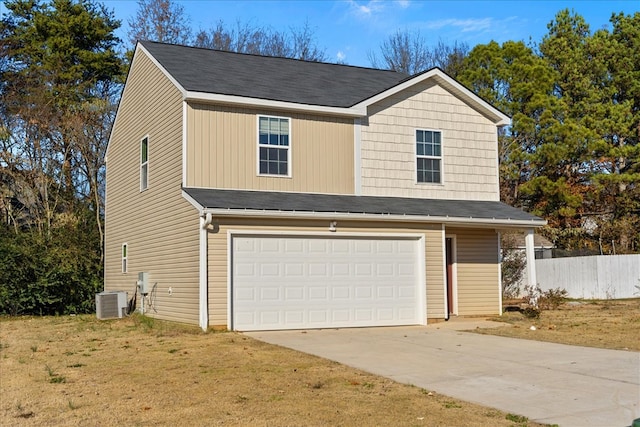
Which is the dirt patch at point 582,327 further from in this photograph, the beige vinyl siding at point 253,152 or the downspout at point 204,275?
the downspout at point 204,275

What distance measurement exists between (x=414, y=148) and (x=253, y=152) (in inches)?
180

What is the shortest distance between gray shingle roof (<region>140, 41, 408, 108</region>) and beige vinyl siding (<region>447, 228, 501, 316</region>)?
187 inches

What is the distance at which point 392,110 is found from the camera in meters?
17.9

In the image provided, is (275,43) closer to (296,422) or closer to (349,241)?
(349,241)

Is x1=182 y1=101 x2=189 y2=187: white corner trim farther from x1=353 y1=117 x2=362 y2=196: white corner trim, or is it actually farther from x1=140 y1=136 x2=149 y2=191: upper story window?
x1=353 y1=117 x2=362 y2=196: white corner trim

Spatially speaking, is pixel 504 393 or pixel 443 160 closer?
pixel 504 393

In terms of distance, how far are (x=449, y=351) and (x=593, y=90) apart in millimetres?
26635

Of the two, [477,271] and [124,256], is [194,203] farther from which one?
[477,271]

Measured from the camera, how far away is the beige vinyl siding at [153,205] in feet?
50.7

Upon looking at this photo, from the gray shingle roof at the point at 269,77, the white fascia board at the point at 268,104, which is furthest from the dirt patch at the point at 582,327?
the gray shingle roof at the point at 269,77

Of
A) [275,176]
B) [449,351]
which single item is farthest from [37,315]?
[449,351]

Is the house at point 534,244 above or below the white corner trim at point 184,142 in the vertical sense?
below

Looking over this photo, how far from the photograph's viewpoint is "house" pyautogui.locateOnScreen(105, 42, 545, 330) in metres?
14.7

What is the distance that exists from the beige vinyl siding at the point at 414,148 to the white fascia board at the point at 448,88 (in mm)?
172
